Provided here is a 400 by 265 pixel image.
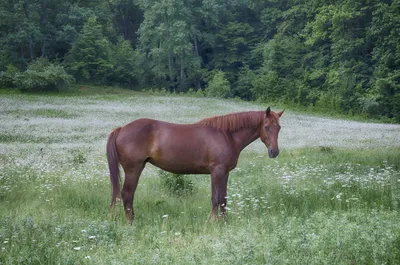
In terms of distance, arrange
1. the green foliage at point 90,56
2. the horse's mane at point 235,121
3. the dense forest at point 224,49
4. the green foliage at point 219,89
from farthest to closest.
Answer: the green foliage at point 90,56, the green foliage at point 219,89, the dense forest at point 224,49, the horse's mane at point 235,121

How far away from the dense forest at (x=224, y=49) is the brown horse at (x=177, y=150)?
87.2ft

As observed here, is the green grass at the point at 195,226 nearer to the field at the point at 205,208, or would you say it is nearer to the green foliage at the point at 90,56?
the field at the point at 205,208

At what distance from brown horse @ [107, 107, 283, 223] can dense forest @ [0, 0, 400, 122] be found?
26573 mm

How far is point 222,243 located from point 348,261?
4.57ft

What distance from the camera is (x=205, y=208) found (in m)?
8.24

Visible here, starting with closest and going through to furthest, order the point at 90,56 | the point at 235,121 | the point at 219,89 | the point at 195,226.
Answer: the point at 195,226 → the point at 235,121 → the point at 219,89 → the point at 90,56

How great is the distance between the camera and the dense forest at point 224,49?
114 feet

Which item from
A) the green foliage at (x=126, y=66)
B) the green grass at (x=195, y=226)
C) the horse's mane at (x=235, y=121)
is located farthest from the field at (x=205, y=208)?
the green foliage at (x=126, y=66)

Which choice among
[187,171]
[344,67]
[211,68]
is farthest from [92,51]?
[187,171]

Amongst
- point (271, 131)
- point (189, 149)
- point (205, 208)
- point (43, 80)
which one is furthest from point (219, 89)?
point (189, 149)

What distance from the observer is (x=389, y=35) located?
108 feet

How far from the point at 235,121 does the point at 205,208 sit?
5.85ft

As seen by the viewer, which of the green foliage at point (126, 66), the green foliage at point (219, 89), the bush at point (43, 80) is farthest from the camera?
the green foliage at point (126, 66)

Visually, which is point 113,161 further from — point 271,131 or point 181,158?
point 271,131
